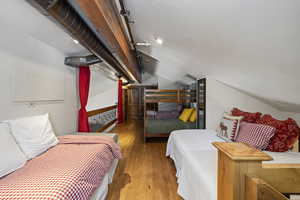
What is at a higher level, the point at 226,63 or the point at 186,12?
the point at 186,12

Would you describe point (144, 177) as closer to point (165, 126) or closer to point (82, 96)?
point (165, 126)

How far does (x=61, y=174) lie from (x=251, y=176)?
1.33 meters

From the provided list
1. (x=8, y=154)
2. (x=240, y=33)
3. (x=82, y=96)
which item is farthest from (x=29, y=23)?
(x=240, y=33)

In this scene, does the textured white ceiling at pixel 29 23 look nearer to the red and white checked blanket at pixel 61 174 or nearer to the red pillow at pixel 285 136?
the red and white checked blanket at pixel 61 174

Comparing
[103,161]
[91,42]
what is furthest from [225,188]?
[91,42]

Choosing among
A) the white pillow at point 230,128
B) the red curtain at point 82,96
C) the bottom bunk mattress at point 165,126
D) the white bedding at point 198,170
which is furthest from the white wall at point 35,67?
the white pillow at point 230,128

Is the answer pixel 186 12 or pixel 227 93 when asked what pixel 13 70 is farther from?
pixel 227 93

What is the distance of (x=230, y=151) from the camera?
665 mm

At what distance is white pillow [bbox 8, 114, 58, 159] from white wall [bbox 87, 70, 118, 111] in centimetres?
281

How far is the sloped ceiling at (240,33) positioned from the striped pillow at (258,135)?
509 millimetres

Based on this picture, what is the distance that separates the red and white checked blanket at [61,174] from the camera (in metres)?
1.01

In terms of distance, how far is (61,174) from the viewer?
1212 mm

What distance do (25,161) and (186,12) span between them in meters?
2.17

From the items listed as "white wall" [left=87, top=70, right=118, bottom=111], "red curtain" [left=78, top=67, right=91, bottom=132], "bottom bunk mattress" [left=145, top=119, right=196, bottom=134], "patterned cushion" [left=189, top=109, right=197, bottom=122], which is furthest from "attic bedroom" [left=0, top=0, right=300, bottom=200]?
"white wall" [left=87, top=70, right=118, bottom=111]
